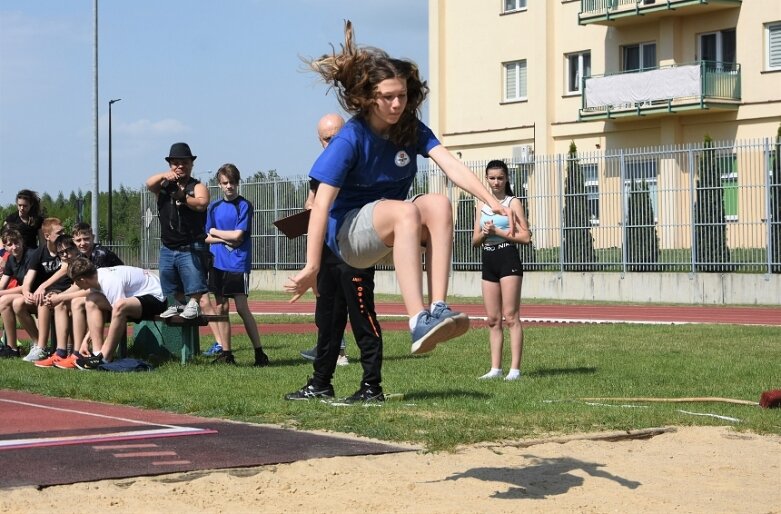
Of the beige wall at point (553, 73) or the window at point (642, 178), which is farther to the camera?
the beige wall at point (553, 73)

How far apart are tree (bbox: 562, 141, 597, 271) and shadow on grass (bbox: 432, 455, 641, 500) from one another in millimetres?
20639

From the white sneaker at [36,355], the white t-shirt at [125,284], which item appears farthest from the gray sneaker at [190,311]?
the white sneaker at [36,355]

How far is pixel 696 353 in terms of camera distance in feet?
44.5

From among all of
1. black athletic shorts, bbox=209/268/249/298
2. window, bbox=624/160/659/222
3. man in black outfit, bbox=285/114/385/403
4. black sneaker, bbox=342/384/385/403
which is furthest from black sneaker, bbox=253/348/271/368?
window, bbox=624/160/659/222

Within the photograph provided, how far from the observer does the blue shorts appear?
40.4 feet

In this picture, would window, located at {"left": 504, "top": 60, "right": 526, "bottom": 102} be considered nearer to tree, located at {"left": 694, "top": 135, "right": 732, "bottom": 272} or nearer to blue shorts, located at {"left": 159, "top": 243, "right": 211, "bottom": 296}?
tree, located at {"left": 694, "top": 135, "right": 732, "bottom": 272}

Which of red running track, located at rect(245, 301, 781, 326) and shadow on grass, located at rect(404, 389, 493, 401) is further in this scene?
red running track, located at rect(245, 301, 781, 326)

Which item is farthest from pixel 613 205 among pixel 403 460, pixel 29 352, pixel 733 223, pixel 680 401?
pixel 403 460

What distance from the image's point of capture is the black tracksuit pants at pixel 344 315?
28.7 ft

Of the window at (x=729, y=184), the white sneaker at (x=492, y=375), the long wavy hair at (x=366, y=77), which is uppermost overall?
the window at (x=729, y=184)

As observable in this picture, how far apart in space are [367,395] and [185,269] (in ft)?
13.2

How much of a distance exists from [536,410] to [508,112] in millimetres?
33279

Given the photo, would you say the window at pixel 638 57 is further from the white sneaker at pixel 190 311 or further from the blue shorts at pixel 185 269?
the white sneaker at pixel 190 311

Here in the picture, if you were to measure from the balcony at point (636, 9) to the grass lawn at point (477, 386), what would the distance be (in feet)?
70.5
